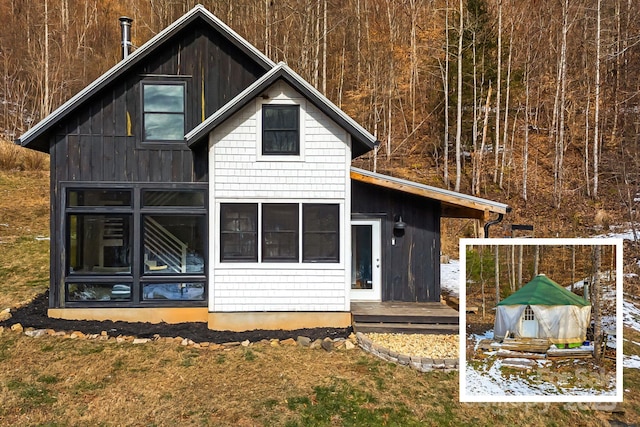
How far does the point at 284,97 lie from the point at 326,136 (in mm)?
1107

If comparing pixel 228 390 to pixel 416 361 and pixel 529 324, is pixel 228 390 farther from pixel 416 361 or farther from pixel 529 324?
pixel 529 324

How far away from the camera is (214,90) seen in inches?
341

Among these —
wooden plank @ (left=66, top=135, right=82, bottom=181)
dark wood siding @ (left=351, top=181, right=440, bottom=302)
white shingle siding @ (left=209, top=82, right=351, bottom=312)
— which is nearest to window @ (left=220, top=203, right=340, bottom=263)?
white shingle siding @ (left=209, top=82, right=351, bottom=312)

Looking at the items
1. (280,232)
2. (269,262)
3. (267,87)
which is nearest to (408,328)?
(269,262)

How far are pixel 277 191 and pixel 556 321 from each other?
589 cm

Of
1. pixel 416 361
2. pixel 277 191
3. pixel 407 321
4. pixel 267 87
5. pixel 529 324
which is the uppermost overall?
pixel 267 87

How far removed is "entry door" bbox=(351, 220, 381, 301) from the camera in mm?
9453

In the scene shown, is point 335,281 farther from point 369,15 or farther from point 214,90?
point 369,15

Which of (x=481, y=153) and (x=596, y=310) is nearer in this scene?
(x=596, y=310)

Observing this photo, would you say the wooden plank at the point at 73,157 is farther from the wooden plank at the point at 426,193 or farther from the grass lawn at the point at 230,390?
the wooden plank at the point at 426,193

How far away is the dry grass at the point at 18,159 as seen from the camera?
2141 cm

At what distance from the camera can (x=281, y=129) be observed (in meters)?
8.12

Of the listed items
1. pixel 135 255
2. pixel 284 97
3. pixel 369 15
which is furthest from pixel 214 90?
pixel 369 15

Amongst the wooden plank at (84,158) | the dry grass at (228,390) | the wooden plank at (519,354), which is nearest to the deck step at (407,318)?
the dry grass at (228,390)
